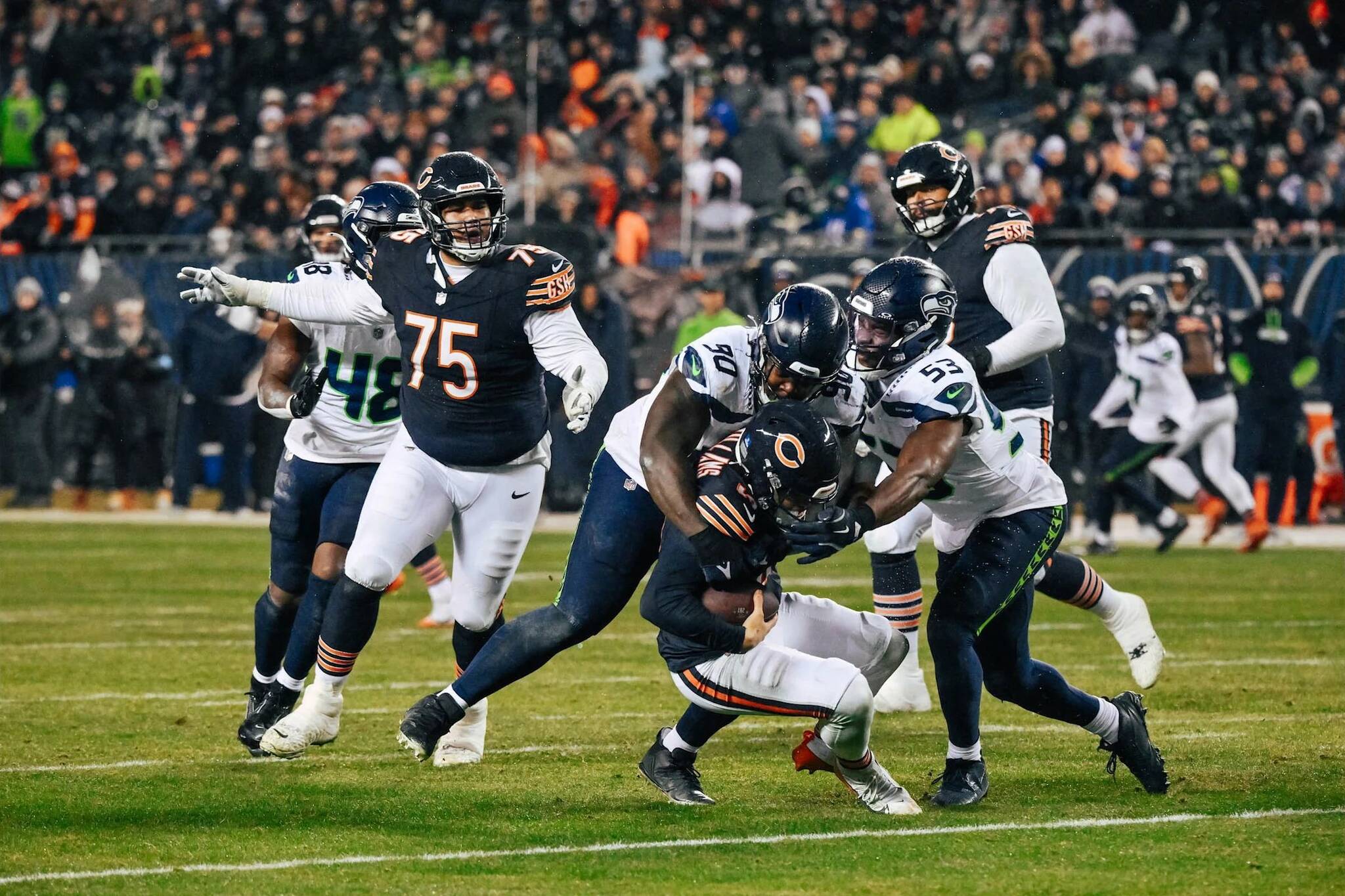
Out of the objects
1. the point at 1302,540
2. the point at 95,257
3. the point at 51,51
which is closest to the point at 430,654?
the point at 1302,540

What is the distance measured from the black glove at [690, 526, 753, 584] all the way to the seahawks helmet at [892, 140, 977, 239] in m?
2.31

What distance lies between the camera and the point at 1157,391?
544 inches

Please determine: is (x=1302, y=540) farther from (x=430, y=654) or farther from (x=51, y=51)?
(x=51, y=51)

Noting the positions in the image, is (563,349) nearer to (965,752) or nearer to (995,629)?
(995,629)

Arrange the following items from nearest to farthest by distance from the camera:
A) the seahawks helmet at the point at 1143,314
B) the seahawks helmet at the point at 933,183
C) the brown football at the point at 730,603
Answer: the brown football at the point at 730,603 < the seahawks helmet at the point at 933,183 < the seahawks helmet at the point at 1143,314

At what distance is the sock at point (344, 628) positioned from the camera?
20.4 ft

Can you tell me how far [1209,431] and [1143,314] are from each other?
98cm

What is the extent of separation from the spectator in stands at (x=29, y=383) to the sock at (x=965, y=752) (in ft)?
44.5

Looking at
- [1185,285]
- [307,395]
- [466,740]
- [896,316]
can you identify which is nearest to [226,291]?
[307,395]

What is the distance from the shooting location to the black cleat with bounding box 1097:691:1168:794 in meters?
5.78

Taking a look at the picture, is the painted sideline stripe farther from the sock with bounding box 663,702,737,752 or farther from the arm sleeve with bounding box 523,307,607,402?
the arm sleeve with bounding box 523,307,607,402

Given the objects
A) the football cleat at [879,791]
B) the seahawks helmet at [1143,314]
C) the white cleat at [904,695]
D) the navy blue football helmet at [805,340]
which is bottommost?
the seahawks helmet at [1143,314]

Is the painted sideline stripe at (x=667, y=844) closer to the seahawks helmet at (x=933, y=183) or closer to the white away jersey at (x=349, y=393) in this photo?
the white away jersey at (x=349, y=393)

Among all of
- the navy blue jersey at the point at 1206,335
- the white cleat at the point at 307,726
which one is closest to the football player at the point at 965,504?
the white cleat at the point at 307,726
